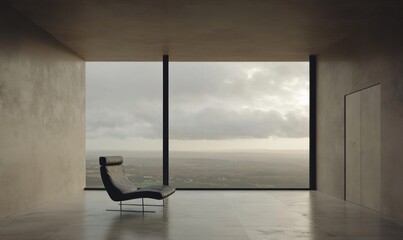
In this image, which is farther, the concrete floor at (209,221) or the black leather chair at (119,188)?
the black leather chair at (119,188)

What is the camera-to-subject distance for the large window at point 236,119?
1898 cm

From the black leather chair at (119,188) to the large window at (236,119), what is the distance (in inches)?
360

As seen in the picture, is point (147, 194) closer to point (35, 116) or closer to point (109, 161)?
point (109, 161)

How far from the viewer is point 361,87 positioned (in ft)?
28.0

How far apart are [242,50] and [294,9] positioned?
314 centimetres

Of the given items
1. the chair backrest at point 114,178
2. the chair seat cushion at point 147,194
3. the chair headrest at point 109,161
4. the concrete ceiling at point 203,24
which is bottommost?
the chair seat cushion at point 147,194

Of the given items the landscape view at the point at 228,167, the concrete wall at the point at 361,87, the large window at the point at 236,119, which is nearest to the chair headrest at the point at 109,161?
the concrete wall at the point at 361,87

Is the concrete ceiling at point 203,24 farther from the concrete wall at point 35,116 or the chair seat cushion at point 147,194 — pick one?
the chair seat cushion at point 147,194

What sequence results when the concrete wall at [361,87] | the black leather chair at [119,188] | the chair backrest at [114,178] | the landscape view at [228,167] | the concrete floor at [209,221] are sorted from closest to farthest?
1. the concrete floor at [209,221]
2. the concrete wall at [361,87]
3. the black leather chair at [119,188]
4. the chair backrest at [114,178]
5. the landscape view at [228,167]

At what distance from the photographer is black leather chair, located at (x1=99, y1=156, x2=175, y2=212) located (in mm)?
7242

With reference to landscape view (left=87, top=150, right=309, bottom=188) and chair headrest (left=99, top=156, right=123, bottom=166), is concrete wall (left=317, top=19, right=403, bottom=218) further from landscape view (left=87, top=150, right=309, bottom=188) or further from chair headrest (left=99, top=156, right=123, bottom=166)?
chair headrest (left=99, top=156, right=123, bottom=166)

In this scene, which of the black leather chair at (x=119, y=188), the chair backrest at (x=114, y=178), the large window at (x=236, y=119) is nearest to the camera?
the black leather chair at (x=119, y=188)

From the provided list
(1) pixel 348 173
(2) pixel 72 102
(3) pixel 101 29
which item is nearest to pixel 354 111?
(1) pixel 348 173

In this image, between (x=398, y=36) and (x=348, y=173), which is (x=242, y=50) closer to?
(x=348, y=173)
